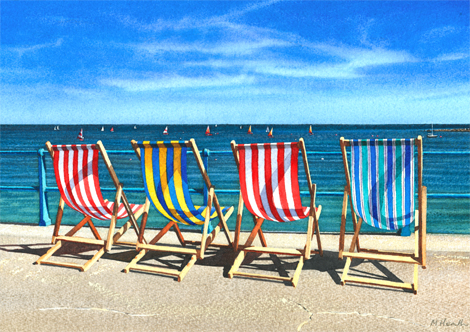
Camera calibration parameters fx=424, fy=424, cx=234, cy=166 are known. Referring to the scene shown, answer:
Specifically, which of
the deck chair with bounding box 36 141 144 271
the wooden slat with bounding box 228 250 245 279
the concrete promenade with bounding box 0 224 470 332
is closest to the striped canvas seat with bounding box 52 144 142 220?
the deck chair with bounding box 36 141 144 271

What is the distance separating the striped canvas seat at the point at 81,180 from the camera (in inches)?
147

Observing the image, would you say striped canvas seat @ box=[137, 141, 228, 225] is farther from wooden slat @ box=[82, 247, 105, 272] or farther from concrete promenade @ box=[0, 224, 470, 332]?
wooden slat @ box=[82, 247, 105, 272]

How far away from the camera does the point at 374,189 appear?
338 centimetres

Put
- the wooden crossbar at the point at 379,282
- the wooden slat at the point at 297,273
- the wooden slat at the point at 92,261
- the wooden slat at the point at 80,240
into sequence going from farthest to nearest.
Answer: the wooden slat at the point at 80,240
the wooden slat at the point at 92,261
the wooden slat at the point at 297,273
the wooden crossbar at the point at 379,282

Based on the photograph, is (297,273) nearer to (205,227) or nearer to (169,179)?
(205,227)

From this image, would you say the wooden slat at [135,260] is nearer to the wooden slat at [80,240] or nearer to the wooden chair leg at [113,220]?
the wooden chair leg at [113,220]

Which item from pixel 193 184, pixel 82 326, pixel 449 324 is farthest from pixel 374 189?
pixel 193 184

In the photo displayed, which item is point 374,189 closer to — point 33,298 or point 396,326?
point 396,326

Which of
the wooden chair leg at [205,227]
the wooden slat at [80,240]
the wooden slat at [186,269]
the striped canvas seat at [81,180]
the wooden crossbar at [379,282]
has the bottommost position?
the wooden crossbar at [379,282]

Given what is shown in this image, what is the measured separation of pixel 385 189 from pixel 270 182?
912 millimetres

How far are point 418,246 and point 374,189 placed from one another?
62 cm

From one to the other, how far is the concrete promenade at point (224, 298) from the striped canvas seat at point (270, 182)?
0.49 metres
